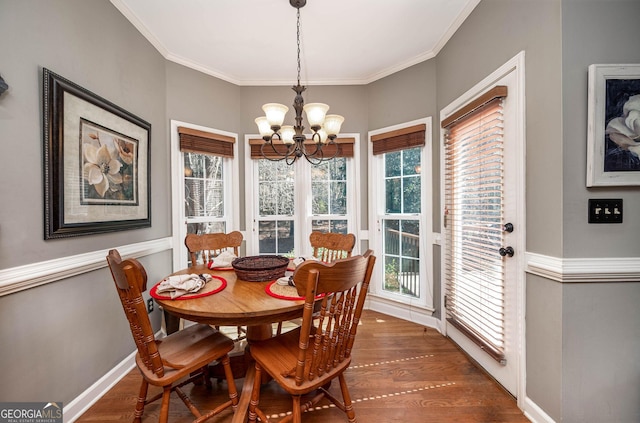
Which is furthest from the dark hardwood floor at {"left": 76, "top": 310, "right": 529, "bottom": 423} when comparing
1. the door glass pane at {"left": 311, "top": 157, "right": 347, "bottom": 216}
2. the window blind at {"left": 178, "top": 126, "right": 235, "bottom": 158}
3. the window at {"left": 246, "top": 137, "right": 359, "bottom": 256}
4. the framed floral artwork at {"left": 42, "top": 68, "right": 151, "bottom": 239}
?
the window blind at {"left": 178, "top": 126, "right": 235, "bottom": 158}

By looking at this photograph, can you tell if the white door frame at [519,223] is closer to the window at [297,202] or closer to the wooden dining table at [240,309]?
the wooden dining table at [240,309]

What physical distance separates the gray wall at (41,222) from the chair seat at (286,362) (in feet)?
3.75

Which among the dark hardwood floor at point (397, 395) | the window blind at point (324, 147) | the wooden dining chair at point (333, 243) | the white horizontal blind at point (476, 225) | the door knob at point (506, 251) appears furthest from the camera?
the window blind at point (324, 147)

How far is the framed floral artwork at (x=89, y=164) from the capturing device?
4.81 ft

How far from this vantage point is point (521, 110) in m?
1.57

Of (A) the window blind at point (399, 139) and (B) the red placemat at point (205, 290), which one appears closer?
(B) the red placemat at point (205, 290)

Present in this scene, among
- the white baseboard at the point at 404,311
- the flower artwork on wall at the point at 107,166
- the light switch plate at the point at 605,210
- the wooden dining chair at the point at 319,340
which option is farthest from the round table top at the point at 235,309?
the white baseboard at the point at 404,311

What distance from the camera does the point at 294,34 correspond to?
235cm

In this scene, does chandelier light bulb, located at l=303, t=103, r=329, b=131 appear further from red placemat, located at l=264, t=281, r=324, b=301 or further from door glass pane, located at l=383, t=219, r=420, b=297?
door glass pane, located at l=383, t=219, r=420, b=297

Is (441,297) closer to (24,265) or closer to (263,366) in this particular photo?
(263,366)

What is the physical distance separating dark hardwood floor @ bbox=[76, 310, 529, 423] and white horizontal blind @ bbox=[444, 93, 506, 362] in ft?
0.85

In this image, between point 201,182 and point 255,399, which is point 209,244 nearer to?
point 201,182

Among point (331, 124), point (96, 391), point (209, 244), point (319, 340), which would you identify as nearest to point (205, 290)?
point (319, 340)

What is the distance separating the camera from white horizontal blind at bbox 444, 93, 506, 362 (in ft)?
5.86
